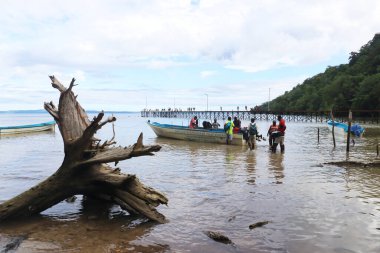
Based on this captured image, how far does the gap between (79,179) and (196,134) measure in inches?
802

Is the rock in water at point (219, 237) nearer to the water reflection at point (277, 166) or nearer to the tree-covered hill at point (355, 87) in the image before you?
the water reflection at point (277, 166)

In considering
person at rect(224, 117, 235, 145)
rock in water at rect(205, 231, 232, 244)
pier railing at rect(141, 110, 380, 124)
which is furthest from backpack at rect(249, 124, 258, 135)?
pier railing at rect(141, 110, 380, 124)

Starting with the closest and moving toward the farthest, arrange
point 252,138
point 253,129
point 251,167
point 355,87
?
point 251,167
point 253,129
point 252,138
point 355,87

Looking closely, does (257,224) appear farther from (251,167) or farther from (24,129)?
(24,129)

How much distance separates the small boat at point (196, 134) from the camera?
24812 mm

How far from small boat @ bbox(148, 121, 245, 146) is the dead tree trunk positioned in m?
16.9

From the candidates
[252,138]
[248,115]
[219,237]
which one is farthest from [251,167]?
[248,115]

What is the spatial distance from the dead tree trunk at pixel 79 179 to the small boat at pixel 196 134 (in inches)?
666

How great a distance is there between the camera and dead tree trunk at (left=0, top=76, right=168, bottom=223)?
747 centimetres

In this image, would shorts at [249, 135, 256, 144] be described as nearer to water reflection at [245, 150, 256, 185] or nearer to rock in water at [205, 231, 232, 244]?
water reflection at [245, 150, 256, 185]

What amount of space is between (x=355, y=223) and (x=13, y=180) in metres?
10.7

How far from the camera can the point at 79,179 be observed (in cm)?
782

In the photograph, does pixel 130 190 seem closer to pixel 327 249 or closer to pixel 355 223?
pixel 327 249

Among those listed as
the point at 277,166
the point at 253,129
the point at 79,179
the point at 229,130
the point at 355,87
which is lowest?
the point at 277,166
